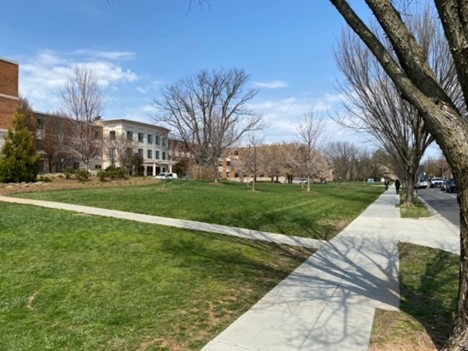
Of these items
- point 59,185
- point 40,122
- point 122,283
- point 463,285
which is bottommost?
point 122,283

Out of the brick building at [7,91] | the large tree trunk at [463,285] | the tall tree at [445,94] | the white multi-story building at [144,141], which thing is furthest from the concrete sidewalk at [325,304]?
the white multi-story building at [144,141]

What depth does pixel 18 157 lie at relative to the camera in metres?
20.7

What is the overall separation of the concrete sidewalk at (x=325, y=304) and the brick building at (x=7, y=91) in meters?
29.3

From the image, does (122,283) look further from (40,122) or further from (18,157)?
(40,122)

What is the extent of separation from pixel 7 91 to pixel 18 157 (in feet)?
43.2

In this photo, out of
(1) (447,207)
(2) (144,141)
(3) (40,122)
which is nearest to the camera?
(1) (447,207)

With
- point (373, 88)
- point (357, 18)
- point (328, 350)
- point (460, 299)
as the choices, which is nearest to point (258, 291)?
point (328, 350)

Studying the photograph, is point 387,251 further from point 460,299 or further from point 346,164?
point 346,164

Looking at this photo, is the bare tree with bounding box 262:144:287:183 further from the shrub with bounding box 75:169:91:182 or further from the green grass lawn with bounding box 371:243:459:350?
the green grass lawn with bounding box 371:243:459:350

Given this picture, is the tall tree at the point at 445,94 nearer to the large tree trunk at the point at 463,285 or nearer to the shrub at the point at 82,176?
the large tree trunk at the point at 463,285

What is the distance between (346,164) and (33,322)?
86972 millimetres

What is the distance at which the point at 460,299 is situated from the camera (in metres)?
3.34

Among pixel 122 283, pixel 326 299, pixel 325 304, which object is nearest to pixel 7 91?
pixel 122 283

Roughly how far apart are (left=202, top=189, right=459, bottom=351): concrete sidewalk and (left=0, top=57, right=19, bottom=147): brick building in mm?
29254
